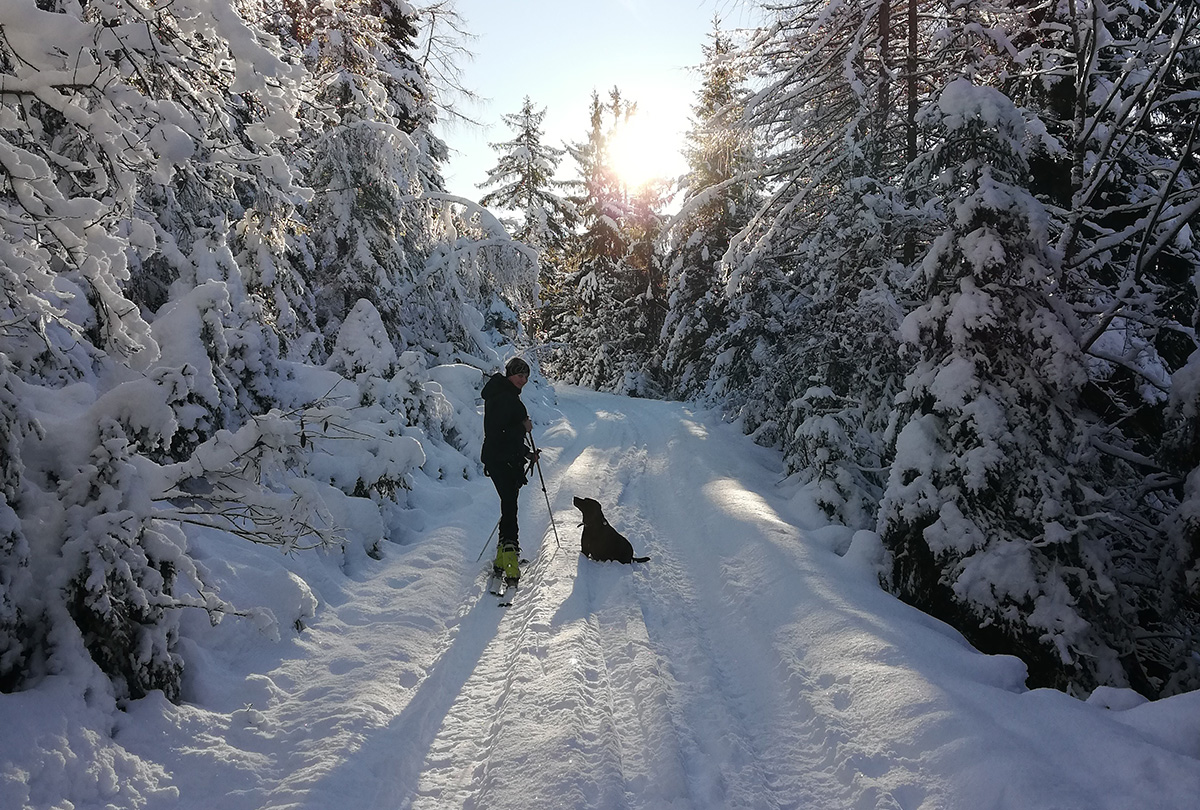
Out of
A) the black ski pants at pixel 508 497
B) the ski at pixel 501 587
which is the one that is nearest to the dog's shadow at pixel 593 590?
the ski at pixel 501 587

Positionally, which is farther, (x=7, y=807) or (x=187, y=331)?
(x=187, y=331)

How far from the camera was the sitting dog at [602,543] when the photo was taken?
22.3 feet

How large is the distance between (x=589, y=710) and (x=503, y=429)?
3500 millimetres

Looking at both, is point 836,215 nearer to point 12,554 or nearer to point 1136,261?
point 1136,261

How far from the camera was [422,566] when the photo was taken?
635 cm

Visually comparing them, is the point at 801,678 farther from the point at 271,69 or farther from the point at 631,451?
the point at 631,451

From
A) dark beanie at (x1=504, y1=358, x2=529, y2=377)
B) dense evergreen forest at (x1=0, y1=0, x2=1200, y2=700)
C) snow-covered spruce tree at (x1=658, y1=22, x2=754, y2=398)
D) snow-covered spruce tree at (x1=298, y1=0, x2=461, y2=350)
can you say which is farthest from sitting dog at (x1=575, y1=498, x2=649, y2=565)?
snow-covered spruce tree at (x1=658, y1=22, x2=754, y2=398)

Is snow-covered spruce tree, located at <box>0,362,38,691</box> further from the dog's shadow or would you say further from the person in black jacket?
the person in black jacket

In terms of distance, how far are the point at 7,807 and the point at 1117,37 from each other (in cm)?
1317

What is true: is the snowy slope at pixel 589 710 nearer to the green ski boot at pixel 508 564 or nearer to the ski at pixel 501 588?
the ski at pixel 501 588

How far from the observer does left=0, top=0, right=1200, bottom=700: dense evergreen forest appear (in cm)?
304

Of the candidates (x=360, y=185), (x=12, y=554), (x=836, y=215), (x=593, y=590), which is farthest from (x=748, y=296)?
(x=12, y=554)

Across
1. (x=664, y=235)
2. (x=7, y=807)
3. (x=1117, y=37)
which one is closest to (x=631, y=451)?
(x=664, y=235)

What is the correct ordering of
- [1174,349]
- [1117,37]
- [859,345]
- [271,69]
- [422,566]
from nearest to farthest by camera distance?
1. [271,69]
2. [422,566]
3. [1174,349]
4. [1117,37]
5. [859,345]
